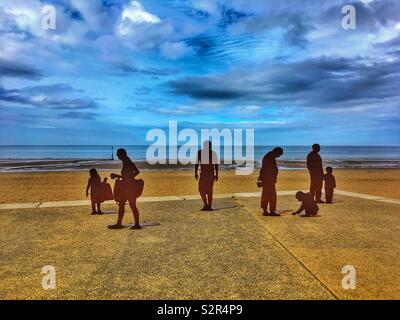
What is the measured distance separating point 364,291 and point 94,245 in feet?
14.7

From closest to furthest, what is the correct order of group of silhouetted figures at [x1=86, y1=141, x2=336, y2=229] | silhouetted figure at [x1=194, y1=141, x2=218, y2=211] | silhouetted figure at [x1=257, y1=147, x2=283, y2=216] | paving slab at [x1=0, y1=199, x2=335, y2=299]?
1. paving slab at [x1=0, y1=199, x2=335, y2=299]
2. group of silhouetted figures at [x1=86, y1=141, x2=336, y2=229]
3. silhouetted figure at [x1=257, y1=147, x2=283, y2=216]
4. silhouetted figure at [x1=194, y1=141, x2=218, y2=211]

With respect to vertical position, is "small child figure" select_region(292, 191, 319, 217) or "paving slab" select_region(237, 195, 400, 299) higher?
"small child figure" select_region(292, 191, 319, 217)

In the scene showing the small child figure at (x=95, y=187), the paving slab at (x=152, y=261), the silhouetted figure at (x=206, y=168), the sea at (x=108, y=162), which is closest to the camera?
the paving slab at (x=152, y=261)

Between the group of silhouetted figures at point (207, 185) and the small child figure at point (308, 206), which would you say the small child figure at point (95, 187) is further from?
the small child figure at point (308, 206)

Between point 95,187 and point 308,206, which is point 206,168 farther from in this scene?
point 95,187

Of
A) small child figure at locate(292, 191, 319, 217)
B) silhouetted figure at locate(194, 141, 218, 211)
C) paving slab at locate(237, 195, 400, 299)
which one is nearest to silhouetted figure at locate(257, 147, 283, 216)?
paving slab at locate(237, 195, 400, 299)

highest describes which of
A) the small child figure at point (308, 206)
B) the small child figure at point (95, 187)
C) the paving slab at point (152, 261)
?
the small child figure at point (95, 187)

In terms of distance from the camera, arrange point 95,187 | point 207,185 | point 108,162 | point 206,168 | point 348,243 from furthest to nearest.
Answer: point 108,162, point 207,185, point 206,168, point 95,187, point 348,243

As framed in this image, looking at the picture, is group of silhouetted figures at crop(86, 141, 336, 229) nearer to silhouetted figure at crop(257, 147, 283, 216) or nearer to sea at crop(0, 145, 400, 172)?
silhouetted figure at crop(257, 147, 283, 216)

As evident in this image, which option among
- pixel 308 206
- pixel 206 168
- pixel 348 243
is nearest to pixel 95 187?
pixel 206 168

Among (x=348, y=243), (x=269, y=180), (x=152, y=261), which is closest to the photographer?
(x=152, y=261)

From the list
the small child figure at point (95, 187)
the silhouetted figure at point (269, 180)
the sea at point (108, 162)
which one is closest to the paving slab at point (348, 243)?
the silhouetted figure at point (269, 180)

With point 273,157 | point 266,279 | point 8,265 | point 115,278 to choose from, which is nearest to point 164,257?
point 115,278
